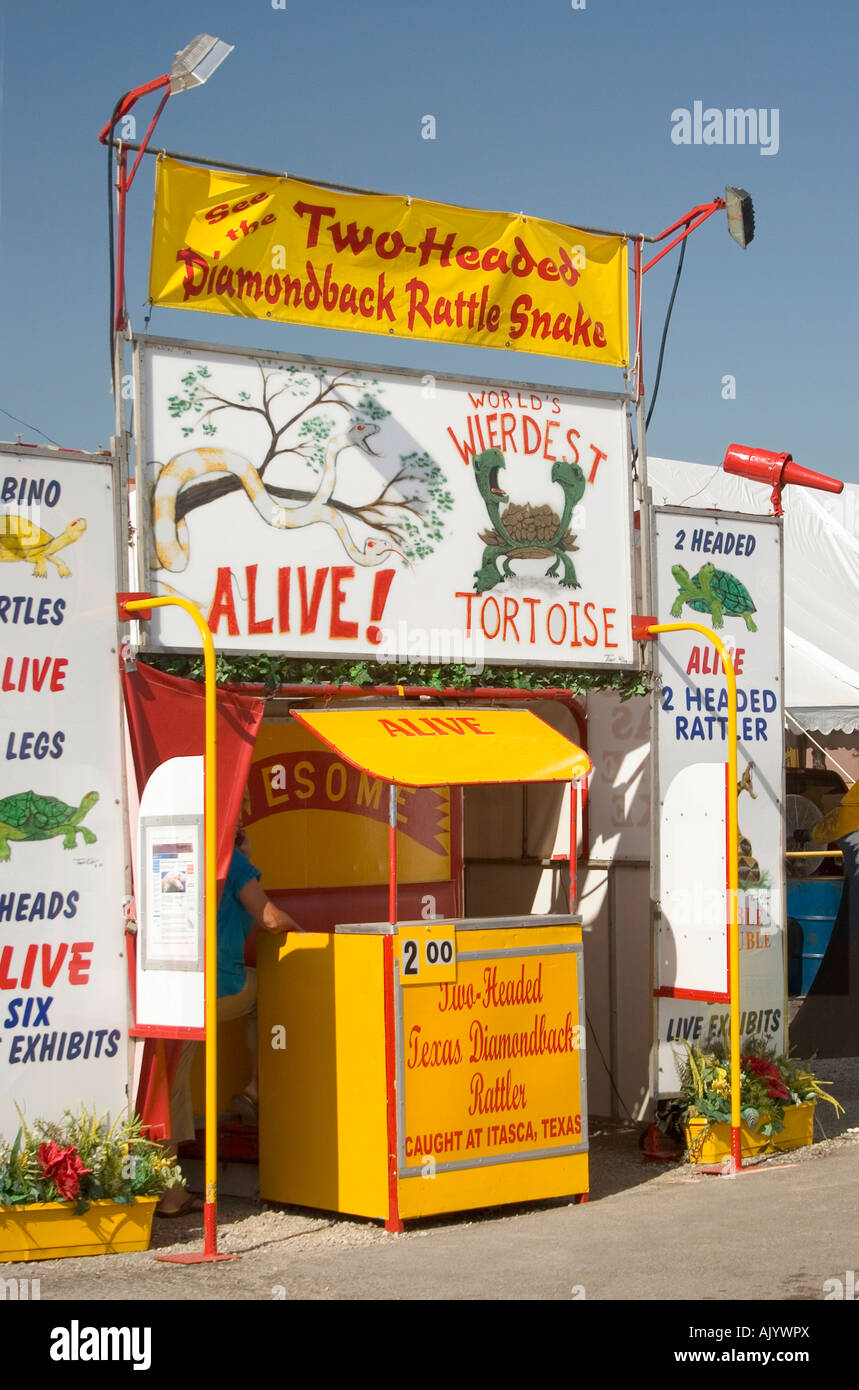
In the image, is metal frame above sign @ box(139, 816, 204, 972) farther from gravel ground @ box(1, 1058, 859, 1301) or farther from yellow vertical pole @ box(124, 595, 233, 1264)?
gravel ground @ box(1, 1058, 859, 1301)

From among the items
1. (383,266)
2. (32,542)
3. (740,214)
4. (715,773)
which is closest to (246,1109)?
(715,773)

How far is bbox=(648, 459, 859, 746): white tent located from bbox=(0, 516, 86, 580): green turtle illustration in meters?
12.5

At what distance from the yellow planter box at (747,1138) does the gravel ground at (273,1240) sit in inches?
3.1

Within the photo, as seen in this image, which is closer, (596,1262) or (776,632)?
(596,1262)

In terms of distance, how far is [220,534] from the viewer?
8.41 m

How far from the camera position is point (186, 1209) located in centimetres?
850

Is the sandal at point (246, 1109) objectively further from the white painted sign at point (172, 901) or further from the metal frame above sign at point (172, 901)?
the metal frame above sign at point (172, 901)

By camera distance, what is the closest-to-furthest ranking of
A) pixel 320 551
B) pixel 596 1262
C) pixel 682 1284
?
pixel 682 1284 < pixel 596 1262 < pixel 320 551

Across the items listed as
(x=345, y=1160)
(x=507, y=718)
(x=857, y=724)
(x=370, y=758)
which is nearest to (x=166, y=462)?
(x=370, y=758)

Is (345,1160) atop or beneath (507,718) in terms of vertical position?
beneath

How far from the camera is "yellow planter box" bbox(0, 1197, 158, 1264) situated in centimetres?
741
